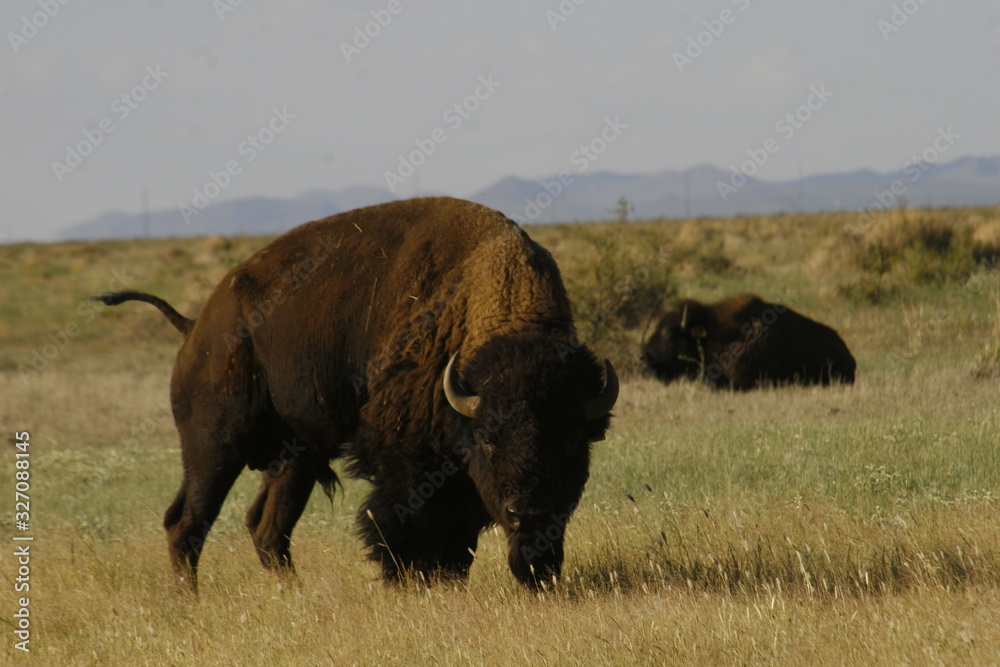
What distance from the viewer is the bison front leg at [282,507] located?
768 centimetres

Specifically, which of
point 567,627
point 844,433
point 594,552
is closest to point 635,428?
point 844,433

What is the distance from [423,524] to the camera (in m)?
6.22

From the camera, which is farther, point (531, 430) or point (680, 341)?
point (680, 341)

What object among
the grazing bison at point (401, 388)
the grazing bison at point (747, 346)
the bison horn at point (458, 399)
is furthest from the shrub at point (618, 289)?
the bison horn at point (458, 399)

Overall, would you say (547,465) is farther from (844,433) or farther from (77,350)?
(77,350)

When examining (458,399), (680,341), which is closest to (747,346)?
(680,341)

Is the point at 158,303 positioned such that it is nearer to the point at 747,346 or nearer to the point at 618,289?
the point at 747,346

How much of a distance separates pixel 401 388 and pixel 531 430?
1106 mm

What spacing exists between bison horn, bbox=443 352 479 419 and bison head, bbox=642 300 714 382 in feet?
33.3

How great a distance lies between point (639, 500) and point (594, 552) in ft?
4.98

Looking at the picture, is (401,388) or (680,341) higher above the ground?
(401,388)

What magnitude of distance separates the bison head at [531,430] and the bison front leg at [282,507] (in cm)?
227

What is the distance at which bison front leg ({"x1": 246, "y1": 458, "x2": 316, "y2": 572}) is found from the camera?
7.68m

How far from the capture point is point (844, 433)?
9711 mm
